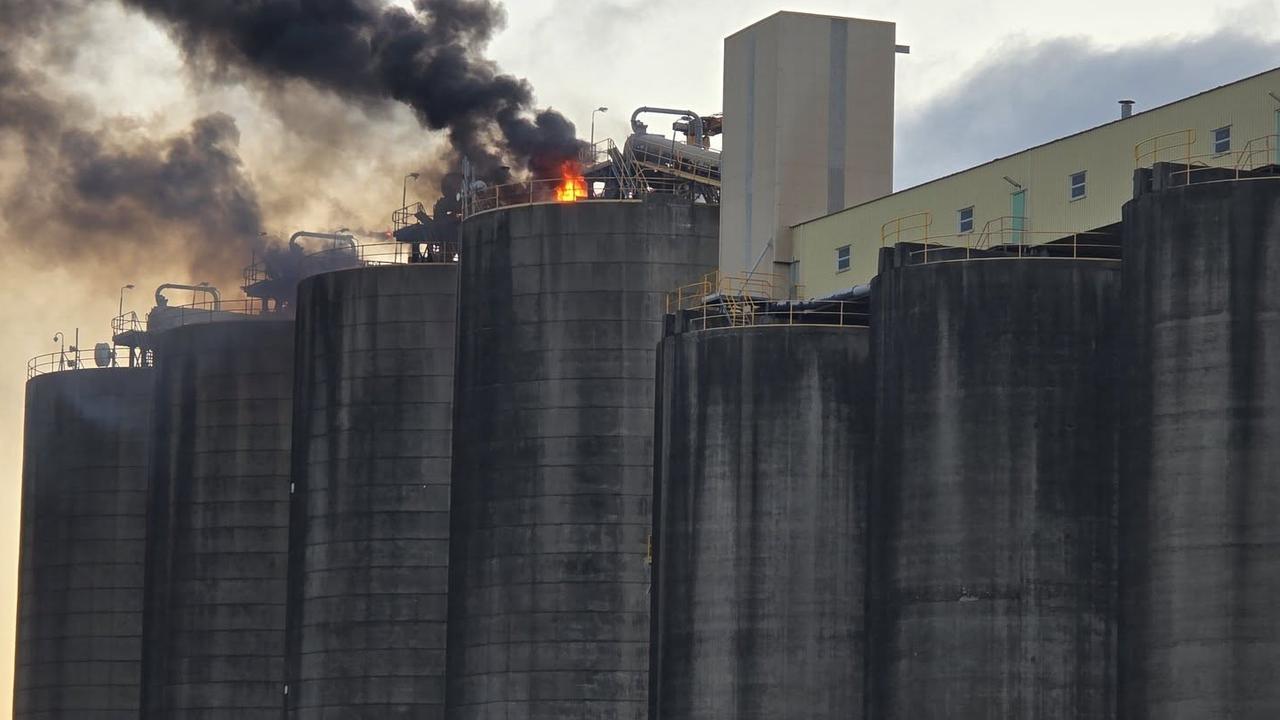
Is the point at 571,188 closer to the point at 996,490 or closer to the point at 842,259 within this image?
the point at 842,259

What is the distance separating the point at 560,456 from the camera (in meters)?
91.0

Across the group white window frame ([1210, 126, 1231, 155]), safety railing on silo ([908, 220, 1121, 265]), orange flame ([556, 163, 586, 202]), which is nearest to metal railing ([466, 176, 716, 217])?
orange flame ([556, 163, 586, 202])

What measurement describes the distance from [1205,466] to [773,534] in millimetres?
14860

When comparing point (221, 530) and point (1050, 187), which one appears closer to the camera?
point (1050, 187)

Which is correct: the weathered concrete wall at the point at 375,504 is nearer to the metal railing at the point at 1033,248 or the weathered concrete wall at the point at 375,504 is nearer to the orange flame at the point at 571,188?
the orange flame at the point at 571,188

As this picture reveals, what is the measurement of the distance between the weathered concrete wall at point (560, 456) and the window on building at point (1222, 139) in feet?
71.7

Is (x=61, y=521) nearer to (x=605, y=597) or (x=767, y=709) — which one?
(x=605, y=597)

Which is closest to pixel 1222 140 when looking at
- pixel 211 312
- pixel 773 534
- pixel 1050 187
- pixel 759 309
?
pixel 1050 187

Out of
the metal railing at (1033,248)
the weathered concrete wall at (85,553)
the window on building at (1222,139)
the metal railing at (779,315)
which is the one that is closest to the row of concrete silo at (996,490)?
the metal railing at (1033,248)

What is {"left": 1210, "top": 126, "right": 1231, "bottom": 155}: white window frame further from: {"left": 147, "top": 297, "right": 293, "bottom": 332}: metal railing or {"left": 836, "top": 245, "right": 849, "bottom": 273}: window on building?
{"left": 147, "top": 297, "right": 293, "bottom": 332}: metal railing

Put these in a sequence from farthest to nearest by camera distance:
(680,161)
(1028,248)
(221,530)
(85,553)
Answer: (85,553)
(221,530)
(680,161)
(1028,248)

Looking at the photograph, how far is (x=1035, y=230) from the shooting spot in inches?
3137

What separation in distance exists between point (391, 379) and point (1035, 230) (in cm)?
2701

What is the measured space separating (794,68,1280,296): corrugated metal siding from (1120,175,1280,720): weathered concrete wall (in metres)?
4.41
